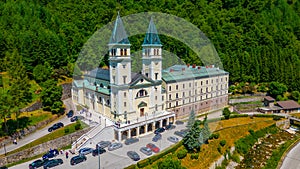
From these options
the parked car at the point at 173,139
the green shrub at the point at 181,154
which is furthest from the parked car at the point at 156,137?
the green shrub at the point at 181,154

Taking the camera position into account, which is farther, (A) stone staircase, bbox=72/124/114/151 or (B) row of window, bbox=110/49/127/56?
(B) row of window, bbox=110/49/127/56

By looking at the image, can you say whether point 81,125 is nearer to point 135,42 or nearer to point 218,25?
point 135,42

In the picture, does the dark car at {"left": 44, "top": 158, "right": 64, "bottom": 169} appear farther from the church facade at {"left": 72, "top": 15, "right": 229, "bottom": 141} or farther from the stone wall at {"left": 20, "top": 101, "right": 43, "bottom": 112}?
the stone wall at {"left": 20, "top": 101, "right": 43, "bottom": 112}

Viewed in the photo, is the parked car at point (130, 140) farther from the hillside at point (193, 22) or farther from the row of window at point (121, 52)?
the hillside at point (193, 22)

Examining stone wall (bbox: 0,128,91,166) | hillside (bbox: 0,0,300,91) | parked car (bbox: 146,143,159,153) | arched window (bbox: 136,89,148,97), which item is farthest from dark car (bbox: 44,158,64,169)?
hillside (bbox: 0,0,300,91)

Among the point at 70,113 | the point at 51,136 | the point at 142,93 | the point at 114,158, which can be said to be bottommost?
the point at 114,158

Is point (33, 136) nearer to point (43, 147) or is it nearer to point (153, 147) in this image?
point (43, 147)

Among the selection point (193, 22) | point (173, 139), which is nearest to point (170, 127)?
point (173, 139)
